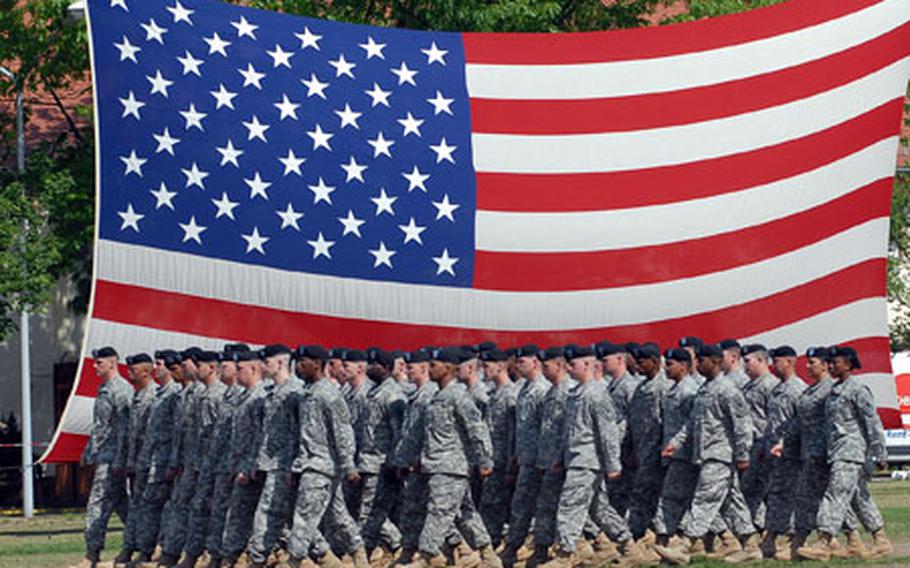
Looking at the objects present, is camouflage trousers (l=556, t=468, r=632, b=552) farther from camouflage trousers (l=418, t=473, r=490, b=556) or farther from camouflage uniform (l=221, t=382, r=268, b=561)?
camouflage uniform (l=221, t=382, r=268, b=561)

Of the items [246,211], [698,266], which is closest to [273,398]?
[246,211]

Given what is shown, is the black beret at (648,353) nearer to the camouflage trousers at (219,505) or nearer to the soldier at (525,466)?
the soldier at (525,466)

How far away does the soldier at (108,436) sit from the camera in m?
19.3

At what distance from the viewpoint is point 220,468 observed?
59.4 ft

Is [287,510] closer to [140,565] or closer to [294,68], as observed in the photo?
[140,565]

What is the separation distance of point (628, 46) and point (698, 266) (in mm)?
2366

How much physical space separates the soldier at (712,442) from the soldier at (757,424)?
719mm

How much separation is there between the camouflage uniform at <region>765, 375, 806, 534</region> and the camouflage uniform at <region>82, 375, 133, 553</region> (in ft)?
17.3

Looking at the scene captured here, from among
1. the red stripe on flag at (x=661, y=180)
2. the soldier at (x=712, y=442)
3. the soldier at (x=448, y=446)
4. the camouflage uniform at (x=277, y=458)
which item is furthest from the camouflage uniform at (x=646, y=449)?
the red stripe on flag at (x=661, y=180)

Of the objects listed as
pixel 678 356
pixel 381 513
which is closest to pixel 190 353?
pixel 381 513

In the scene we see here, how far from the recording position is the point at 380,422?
1861cm

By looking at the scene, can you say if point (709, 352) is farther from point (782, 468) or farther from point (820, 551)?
point (820, 551)

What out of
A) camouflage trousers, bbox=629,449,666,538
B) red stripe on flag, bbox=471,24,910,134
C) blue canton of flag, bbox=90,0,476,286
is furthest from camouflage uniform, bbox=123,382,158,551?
red stripe on flag, bbox=471,24,910,134

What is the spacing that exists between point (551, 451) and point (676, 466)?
956mm
